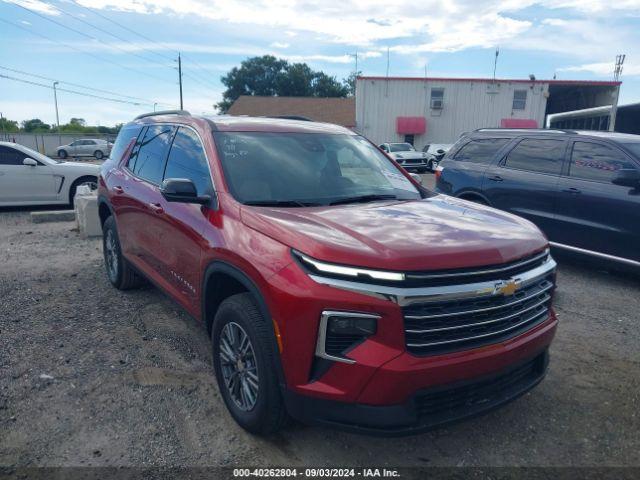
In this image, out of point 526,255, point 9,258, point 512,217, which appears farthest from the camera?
point 9,258

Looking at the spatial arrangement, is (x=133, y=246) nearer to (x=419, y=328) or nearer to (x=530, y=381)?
(x=419, y=328)

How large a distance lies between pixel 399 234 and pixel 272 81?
232ft

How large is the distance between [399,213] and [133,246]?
2843 mm

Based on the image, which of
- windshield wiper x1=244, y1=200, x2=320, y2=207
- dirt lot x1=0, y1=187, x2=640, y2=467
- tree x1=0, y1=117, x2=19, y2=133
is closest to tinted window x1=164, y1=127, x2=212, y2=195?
windshield wiper x1=244, y1=200, x2=320, y2=207

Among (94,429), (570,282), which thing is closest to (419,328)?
(94,429)

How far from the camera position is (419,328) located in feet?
7.80

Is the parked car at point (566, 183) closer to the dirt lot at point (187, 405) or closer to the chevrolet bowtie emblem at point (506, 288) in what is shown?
the dirt lot at point (187, 405)

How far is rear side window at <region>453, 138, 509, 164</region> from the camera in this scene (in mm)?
7271

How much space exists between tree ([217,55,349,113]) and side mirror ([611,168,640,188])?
2597 inches

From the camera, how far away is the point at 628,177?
219 inches

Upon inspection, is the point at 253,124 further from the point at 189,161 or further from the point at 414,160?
the point at 414,160

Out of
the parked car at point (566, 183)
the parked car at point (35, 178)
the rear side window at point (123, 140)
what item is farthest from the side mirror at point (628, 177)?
the parked car at point (35, 178)

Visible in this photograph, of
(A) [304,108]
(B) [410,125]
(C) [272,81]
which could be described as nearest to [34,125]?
(C) [272,81]

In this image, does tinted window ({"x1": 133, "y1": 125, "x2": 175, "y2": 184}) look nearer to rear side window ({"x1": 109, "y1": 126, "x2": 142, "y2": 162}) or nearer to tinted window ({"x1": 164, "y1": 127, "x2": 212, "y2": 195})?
tinted window ({"x1": 164, "y1": 127, "x2": 212, "y2": 195})
